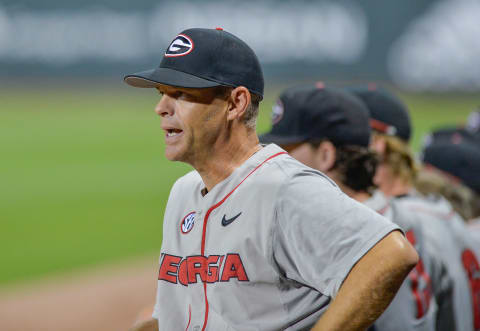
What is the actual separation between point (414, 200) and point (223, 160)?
4.85 ft

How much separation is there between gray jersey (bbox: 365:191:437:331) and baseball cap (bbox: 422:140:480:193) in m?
0.95

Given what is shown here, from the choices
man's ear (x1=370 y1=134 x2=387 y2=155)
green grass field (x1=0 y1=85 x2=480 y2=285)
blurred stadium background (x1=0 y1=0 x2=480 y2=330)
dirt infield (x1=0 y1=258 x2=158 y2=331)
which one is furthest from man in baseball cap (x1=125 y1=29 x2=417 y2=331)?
blurred stadium background (x1=0 y1=0 x2=480 y2=330)

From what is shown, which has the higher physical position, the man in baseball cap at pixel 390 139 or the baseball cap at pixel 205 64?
the baseball cap at pixel 205 64

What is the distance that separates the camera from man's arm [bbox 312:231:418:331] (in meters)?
1.64

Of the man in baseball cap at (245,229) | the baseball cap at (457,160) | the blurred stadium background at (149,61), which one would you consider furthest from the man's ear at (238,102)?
the blurred stadium background at (149,61)

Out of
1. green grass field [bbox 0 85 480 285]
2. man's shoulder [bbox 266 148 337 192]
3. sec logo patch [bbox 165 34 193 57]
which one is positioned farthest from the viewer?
green grass field [bbox 0 85 480 285]

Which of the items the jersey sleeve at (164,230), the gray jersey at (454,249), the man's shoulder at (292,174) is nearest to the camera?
the man's shoulder at (292,174)

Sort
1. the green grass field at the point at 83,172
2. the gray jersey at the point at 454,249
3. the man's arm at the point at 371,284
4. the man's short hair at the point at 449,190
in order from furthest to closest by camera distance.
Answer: the green grass field at the point at 83,172 < the man's short hair at the point at 449,190 < the gray jersey at the point at 454,249 < the man's arm at the point at 371,284

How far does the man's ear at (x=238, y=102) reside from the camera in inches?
75.5

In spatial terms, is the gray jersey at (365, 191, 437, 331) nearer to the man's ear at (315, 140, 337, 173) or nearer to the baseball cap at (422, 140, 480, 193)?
the man's ear at (315, 140, 337, 173)

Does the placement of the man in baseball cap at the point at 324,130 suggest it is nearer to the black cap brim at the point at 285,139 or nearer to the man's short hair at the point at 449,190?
the black cap brim at the point at 285,139

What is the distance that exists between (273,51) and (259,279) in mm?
18162

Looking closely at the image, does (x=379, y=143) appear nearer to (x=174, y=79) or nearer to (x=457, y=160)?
(x=457, y=160)

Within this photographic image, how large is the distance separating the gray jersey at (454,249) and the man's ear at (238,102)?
1.16 m
